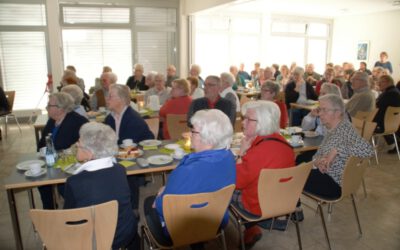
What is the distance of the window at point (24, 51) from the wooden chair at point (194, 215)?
741 cm

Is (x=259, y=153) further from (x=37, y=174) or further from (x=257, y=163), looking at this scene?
(x=37, y=174)

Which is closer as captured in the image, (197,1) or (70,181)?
(70,181)

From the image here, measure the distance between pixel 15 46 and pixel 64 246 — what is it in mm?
7563

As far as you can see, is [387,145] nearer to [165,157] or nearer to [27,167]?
[165,157]

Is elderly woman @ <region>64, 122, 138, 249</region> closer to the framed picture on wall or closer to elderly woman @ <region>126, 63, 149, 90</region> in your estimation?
elderly woman @ <region>126, 63, 149, 90</region>

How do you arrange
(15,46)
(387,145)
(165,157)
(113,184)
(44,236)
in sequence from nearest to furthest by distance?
1. (44,236)
2. (113,184)
3. (165,157)
4. (387,145)
5. (15,46)

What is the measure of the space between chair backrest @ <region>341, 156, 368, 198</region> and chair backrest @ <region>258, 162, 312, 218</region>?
1.30 feet

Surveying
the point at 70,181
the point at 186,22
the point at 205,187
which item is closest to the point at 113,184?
the point at 70,181

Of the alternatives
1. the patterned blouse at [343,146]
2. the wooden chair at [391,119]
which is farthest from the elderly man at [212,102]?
the wooden chair at [391,119]

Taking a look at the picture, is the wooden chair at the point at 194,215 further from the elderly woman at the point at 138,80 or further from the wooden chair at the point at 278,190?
the elderly woman at the point at 138,80

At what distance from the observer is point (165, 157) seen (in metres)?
2.68

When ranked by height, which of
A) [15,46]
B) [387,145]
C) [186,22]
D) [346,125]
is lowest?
[387,145]

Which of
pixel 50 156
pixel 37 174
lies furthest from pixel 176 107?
pixel 37 174

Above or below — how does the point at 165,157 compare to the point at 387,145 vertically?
above
